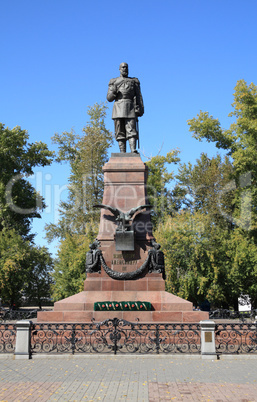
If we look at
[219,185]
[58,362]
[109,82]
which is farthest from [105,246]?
[219,185]

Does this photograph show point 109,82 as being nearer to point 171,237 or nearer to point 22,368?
point 22,368

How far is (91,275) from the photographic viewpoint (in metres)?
15.8

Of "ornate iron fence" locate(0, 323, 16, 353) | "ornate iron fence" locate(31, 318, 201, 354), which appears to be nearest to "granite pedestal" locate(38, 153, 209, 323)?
"ornate iron fence" locate(31, 318, 201, 354)

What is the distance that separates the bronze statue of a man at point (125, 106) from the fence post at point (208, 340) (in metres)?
8.59

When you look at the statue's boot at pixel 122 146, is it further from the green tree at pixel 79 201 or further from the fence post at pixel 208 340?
the green tree at pixel 79 201

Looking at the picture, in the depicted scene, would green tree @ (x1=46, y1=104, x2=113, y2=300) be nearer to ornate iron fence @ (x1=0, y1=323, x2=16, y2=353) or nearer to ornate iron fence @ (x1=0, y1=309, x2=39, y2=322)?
ornate iron fence @ (x1=0, y1=309, x2=39, y2=322)

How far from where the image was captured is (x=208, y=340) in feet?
37.9

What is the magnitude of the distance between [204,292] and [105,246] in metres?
18.2

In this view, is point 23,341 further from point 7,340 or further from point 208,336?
point 208,336

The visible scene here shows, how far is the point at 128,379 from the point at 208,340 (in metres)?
3.22

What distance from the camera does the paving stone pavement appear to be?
7.89 metres

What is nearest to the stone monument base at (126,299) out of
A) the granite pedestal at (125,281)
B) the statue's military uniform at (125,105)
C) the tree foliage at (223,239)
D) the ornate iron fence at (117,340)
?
the granite pedestal at (125,281)

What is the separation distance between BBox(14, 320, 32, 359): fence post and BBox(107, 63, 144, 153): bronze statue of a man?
8.86 meters

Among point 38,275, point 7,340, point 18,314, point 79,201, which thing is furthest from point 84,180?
point 7,340
